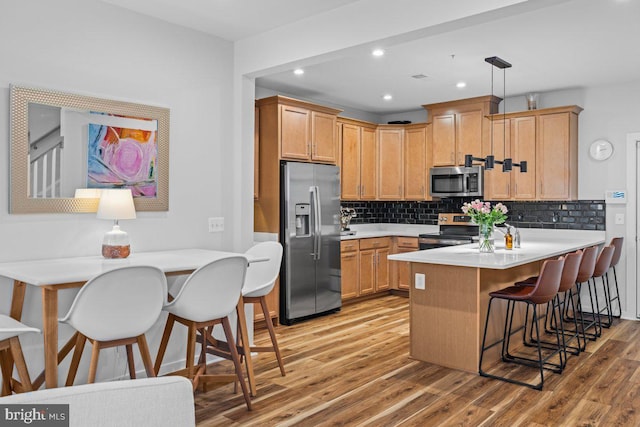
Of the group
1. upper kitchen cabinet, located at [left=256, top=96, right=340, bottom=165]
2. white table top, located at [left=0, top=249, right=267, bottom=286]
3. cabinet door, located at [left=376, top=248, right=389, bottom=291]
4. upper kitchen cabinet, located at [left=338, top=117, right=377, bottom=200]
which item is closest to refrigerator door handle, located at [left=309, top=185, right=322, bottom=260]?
upper kitchen cabinet, located at [left=256, top=96, right=340, bottom=165]

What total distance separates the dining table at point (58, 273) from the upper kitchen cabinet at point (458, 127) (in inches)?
156

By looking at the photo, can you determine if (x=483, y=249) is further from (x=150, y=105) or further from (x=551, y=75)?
(x=150, y=105)

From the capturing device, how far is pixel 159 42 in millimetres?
3670

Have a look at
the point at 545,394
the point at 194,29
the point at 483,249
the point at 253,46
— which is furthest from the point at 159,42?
the point at 545,394

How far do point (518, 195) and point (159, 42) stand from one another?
437 cm

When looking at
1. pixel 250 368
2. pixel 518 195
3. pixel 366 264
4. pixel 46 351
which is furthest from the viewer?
pixel 366 264

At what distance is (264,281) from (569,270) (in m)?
2.31

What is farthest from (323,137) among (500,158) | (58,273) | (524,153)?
(58,273)

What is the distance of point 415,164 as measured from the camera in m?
6.96

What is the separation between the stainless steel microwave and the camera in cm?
636

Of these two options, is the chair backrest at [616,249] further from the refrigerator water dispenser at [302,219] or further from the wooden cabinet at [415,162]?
the refrigerator water dispenser at [302,219]

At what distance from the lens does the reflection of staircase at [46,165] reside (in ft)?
9.98

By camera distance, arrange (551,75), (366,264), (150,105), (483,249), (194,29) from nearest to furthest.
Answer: (150,105) < (194,29) < (483,249) < (551,75) < (366,264)

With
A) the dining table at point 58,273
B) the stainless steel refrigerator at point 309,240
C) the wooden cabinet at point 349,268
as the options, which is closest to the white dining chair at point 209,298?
the dining table at point 58,273
